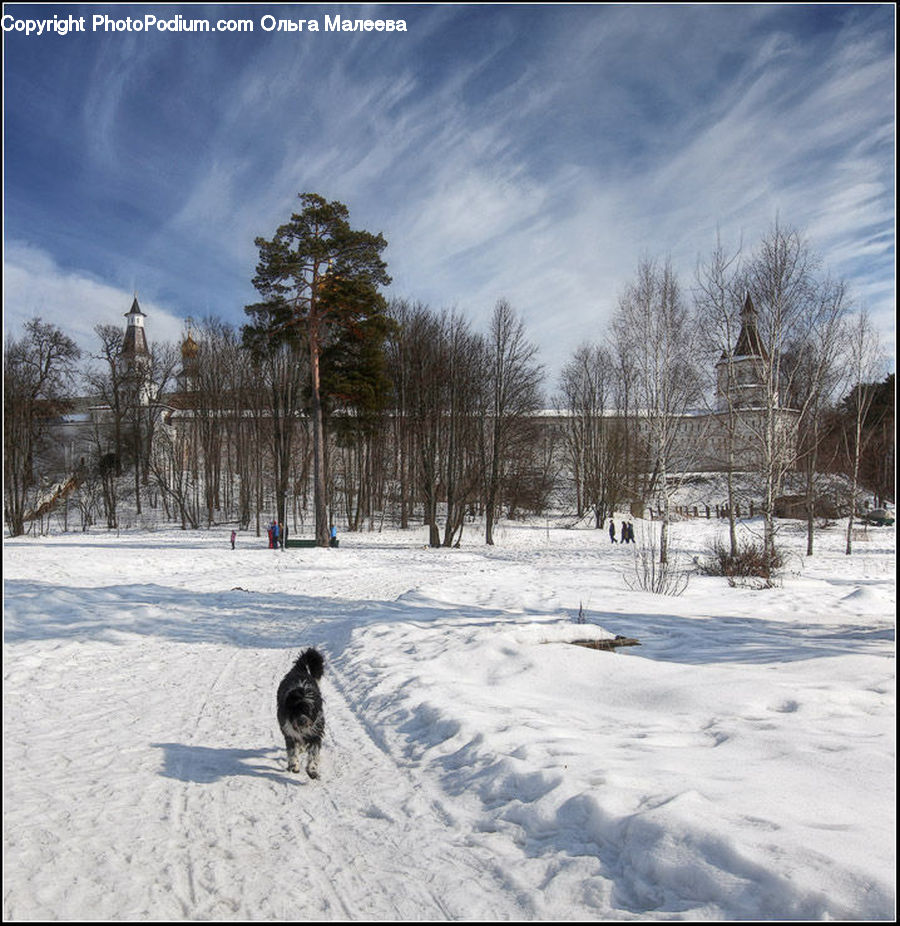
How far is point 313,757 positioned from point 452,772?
1064mm

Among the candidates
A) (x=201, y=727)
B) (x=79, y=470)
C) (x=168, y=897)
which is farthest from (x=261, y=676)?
(x=79, y=470)

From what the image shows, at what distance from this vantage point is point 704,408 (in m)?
25.4

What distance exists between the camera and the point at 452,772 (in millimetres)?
4965

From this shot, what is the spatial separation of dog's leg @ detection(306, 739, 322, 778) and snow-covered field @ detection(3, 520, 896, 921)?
0.26 ft

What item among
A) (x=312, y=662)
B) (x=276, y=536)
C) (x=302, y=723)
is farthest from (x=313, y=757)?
Answer: (x=276, y=536)

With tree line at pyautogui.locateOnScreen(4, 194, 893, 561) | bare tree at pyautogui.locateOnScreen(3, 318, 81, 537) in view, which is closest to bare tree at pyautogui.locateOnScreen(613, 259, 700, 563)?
tree line at pyautogui.locateOnScreen(4, 194, 893, 561)

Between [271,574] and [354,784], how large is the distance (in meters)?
15.1

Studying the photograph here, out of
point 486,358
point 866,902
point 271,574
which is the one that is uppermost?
point 486,358

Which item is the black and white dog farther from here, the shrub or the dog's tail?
the shrub

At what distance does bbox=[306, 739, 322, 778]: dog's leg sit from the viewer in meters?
4.83

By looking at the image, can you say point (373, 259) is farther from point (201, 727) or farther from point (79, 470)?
point (79, 470)

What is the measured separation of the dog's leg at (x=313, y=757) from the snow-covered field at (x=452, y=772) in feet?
0.26

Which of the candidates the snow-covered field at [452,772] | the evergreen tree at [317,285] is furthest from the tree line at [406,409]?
the snow-covered field at [452,772]

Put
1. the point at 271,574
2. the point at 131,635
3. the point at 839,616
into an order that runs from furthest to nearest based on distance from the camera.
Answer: the point at 271,574
the point at 839,616
the point at 131,635
